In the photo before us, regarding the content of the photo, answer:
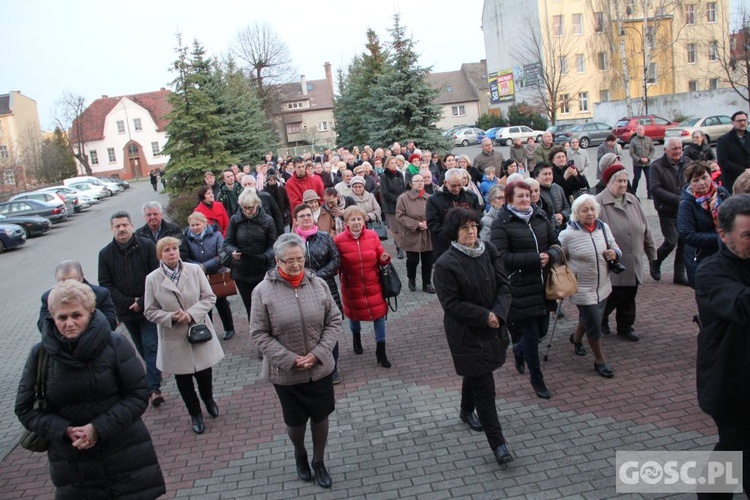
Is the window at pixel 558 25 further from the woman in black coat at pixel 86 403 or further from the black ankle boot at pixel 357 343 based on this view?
the woman in black coat at pixel 86 403

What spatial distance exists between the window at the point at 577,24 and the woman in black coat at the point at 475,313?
171ft

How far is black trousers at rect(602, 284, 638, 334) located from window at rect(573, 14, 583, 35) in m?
49.6

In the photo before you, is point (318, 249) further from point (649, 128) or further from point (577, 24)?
point (577, 24)

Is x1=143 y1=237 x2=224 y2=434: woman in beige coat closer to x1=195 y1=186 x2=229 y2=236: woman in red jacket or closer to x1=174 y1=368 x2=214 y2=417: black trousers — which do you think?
x1=174 y1=368 x2=214 y2=417: black trousers

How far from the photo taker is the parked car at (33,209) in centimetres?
3139

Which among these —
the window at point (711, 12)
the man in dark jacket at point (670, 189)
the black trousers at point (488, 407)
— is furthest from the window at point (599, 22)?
the black trousers at point (488, 407)

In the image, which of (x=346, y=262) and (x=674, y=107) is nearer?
(x=346, y=262)

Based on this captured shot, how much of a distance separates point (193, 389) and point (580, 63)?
5261cm

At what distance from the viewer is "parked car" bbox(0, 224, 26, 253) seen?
82.0ft

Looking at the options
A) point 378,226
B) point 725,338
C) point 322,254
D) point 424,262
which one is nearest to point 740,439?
point 725,338

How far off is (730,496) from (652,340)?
3629mm

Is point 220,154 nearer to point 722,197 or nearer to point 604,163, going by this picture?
point 604,163

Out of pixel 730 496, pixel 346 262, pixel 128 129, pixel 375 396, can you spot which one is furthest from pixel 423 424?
pixel 128 129

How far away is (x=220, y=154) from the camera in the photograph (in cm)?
2209
